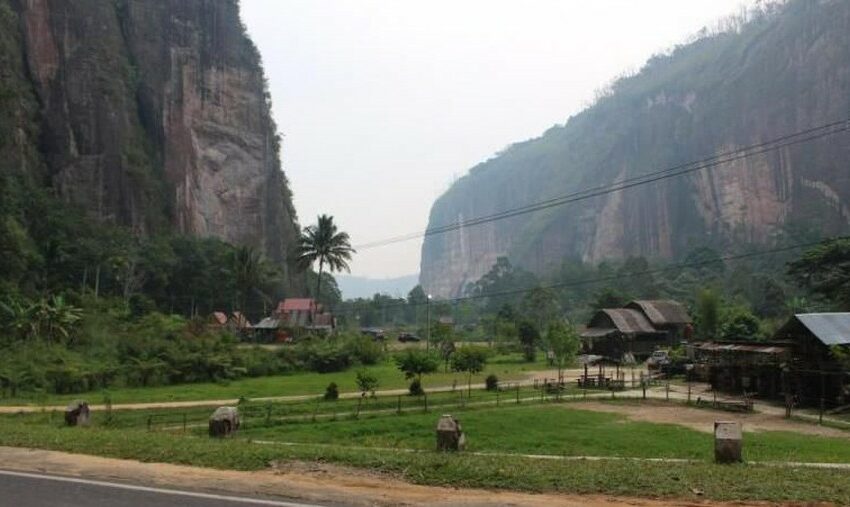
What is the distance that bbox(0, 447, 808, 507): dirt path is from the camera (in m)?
7.60

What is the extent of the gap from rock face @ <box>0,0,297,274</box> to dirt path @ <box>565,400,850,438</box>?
6339 centimetres

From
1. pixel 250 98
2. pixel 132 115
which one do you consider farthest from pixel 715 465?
pixel 250 98

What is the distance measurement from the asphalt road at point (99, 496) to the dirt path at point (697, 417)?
18058 mm

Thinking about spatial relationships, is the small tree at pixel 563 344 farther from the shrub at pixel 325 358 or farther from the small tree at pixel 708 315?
the small tree at pixel 708 315

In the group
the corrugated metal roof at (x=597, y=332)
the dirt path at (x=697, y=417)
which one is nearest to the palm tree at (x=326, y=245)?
the corrugated metal roof at (x=597, y=332)

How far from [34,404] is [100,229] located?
45.4 meters

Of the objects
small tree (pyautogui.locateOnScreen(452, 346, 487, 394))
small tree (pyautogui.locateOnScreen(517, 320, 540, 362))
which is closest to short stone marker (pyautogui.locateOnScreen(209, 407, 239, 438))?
small tree (pyautogui.locateOnScreen(452, 346, 487, 394))

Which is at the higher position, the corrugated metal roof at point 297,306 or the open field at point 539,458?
the corrugated metal roof at point 297,306

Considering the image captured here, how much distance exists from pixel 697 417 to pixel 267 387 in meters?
21.7

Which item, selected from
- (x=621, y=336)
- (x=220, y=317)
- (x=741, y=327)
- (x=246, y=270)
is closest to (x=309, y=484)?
(x=741, y=327)

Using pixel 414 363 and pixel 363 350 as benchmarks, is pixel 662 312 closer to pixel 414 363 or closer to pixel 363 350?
pixel 363 350

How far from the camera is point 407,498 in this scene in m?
7.80

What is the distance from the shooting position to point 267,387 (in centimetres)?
3691

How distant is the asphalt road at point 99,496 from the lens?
7531mm
